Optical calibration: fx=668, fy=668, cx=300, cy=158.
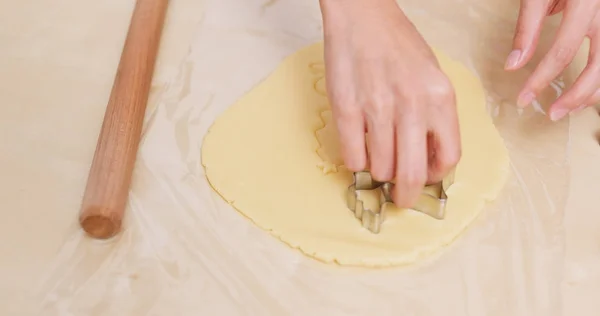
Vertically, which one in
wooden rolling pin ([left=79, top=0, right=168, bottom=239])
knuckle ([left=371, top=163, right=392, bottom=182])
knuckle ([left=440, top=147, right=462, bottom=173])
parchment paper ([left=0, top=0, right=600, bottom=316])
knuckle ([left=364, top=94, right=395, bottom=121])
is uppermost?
knuckle ([left=364, top=94, right=395, bottom=121])

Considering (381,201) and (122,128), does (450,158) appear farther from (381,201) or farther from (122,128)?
(122,128)

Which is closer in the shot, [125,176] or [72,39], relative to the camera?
[125,176]

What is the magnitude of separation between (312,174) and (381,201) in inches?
4.0

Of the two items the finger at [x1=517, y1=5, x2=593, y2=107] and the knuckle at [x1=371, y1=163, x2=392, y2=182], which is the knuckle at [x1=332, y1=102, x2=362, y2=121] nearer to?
the knuckle at [x1=371, y1=163, x2=392, y2=182]

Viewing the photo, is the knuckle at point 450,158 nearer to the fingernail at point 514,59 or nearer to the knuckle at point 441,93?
the knuckle at point 441,93

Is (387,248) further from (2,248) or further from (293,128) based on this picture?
(2,248)

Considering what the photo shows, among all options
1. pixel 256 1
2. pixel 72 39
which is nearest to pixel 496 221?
pixel 256 1

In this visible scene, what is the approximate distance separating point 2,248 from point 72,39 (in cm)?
38

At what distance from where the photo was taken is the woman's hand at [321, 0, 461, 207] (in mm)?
711

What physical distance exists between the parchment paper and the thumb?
103mm

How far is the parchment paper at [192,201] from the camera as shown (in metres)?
0.76

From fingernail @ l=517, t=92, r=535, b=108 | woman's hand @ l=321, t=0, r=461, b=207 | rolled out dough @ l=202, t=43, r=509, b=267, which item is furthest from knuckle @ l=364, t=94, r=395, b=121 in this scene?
fingernail @ l=517, t=92, r=535, b=108

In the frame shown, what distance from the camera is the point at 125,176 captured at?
0.82 m

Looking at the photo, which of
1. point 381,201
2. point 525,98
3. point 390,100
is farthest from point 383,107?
point 525,98
